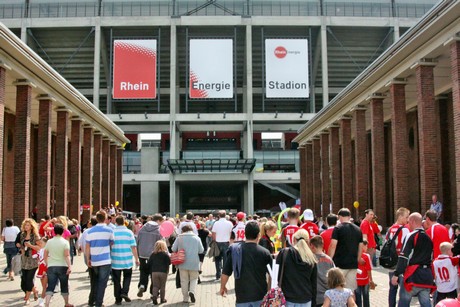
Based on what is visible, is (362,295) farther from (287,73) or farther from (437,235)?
(287,73)

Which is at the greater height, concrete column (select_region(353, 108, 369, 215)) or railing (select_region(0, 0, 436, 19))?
railing (select_region(0, 0, 436, 19))

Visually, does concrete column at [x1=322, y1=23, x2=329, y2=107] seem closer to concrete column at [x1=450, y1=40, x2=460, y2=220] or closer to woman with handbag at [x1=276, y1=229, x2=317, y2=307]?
concrete column at [x1=450, y1=40, x2=460, y2=220]

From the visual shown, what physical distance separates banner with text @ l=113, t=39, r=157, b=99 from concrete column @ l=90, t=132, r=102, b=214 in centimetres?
1370

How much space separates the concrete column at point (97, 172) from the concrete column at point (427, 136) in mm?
23169

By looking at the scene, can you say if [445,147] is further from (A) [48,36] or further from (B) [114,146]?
(A) [48,36]

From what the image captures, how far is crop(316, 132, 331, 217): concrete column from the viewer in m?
37.4

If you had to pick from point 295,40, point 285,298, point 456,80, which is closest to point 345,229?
point 285,298

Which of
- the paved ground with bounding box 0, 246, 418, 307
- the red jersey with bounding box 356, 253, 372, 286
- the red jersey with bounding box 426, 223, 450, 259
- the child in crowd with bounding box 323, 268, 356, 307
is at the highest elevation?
the red jersey with bounding box 426, 223, 450, 259

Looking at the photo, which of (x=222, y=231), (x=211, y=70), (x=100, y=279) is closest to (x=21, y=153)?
(x=222, y=231)

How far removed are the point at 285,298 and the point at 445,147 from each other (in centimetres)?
2254

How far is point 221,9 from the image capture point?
56312 millimetres

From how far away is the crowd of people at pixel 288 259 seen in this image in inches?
253

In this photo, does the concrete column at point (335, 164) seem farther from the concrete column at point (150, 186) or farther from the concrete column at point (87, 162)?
the concrete column at point (150, 186)

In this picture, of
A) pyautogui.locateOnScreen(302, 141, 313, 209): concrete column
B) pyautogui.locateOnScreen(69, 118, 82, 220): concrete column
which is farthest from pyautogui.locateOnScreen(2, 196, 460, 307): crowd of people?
pyautogui.locateOnScreen(302, 141, 313, 209): concrete column
